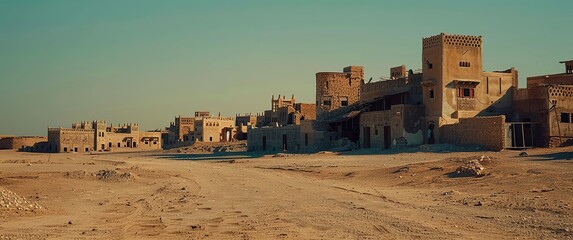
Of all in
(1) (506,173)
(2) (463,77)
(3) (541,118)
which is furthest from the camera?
(2) (463,77)

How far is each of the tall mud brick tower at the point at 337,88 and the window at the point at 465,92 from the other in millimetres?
13536

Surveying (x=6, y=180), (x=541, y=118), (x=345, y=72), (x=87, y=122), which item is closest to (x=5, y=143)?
(x=87, y=122)

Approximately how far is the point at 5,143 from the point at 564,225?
81189 mm

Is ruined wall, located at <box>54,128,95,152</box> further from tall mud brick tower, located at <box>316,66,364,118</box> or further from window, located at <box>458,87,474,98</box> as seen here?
window, located at <box>458,87,474,98</box>

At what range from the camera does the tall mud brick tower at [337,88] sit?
51781 millimetres

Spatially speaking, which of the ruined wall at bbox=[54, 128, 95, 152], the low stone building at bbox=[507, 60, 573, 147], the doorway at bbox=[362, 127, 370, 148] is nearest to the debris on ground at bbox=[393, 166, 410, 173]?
the low stone building at bbox=[507, 60, 573, 147]

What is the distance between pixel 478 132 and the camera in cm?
3544

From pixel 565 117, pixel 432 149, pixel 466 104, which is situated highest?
pixel 466 104

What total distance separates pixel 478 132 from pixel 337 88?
18.7 metres

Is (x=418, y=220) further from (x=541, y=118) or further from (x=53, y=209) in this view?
(x=541, y=118)

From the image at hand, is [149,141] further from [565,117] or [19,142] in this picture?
[565,117]

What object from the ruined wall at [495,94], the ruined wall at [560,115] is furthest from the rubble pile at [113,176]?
the ruined wall at [560,115]

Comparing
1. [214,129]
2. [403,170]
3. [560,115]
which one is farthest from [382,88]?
[214,129]

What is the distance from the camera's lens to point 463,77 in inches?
1558
